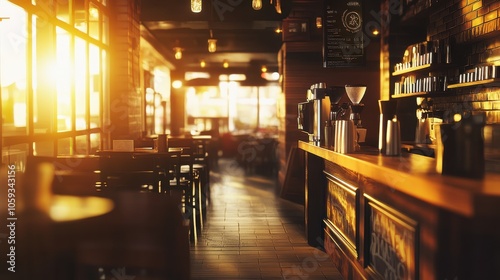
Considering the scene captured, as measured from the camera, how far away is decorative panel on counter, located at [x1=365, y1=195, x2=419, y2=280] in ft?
8.07

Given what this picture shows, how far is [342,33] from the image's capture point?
22.8ft

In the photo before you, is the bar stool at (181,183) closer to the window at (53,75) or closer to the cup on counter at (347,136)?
the window at (53,75)

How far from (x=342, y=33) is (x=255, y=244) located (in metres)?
3.50

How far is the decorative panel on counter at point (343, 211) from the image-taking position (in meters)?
3.48

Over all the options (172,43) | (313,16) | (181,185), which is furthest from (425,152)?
(172,43)

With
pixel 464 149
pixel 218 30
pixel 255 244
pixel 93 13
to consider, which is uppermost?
pixel 218 30

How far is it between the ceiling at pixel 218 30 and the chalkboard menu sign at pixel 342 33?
2.40 ft

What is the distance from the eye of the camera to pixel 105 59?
21.0ft

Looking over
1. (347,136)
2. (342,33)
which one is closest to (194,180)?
(347,136)

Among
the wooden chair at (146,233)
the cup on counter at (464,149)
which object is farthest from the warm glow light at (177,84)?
the cup on counter at (464,149)

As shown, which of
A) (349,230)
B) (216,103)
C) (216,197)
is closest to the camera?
(349,230)

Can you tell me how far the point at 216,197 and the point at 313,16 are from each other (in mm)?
3493

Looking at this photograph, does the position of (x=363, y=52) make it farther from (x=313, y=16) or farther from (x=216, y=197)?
(x=216, y=197)

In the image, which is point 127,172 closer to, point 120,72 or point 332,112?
point 332,112
